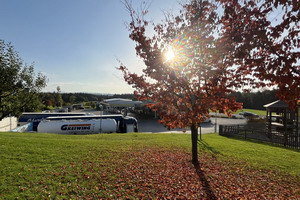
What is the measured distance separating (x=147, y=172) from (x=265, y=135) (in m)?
14.0

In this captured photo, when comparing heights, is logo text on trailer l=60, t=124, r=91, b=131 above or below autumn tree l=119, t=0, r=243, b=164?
below

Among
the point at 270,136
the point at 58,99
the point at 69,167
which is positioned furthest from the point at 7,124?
the point at 58,99

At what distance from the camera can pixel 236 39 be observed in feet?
14.7

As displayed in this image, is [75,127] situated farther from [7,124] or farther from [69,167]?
[69,167]

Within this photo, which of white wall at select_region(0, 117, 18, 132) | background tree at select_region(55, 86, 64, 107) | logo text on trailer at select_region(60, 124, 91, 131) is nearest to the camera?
logo text on trailer at select_region(60, 124, 91, 131)

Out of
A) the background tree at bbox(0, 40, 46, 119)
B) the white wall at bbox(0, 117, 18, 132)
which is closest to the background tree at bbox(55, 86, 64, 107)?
the white wall at bbox(0, 117, 18, 132)

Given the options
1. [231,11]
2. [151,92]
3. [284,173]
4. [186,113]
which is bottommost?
[284,173]

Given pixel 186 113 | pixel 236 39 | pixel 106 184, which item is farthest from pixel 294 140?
pixel 106 184

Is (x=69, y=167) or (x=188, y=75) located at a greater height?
(x=188, y=75)

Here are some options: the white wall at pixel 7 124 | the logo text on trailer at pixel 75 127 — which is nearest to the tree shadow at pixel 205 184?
the logo text on trailer at pixel 75 127

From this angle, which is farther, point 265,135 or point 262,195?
point 265,135

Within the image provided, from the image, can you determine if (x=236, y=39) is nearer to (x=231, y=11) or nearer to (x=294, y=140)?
(x=231, y=11)

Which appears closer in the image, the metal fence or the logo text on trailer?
the metal fence

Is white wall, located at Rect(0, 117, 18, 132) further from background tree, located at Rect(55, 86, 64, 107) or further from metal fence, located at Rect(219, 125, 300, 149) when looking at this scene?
background tree, located at Rect(55, 86, 64, 107)
